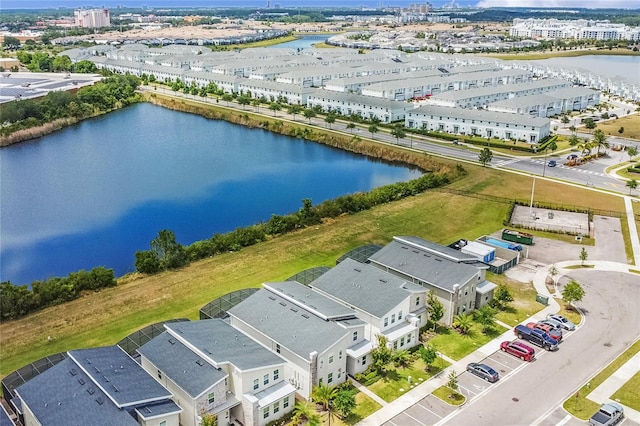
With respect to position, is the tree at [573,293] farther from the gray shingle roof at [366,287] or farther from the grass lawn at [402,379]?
the grass lawn at [402,379]

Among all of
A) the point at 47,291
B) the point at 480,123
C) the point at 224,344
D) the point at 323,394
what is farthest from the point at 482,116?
the point at 224,344

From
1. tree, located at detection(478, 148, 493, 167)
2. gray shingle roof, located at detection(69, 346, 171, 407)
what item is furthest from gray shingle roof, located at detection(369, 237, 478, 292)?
tree, located at detection(478, 148, 493, 167)

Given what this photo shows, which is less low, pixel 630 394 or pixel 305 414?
pixel 305 414

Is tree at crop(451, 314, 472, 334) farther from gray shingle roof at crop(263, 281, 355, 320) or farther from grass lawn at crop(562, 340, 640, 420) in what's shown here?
grass lawn at crop(562, 340, 640, 420)

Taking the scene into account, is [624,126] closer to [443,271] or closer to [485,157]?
[485,157]

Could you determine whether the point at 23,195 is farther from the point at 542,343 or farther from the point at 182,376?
the point at 542,343

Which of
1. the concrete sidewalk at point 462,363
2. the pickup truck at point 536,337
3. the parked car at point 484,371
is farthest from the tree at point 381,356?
the pickup truck at point 536,337
